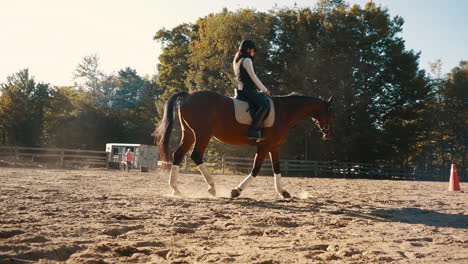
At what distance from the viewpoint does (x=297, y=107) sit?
842 centimetres

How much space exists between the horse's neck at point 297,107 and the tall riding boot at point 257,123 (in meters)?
0.85

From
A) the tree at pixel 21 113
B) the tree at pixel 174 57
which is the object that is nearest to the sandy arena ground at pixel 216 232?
the tree at pixel 174 57

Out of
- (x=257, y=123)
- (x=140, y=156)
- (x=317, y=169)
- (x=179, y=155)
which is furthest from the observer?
(x=317, y=169)

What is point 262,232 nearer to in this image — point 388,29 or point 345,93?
point 345,93

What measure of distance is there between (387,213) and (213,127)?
3438mm

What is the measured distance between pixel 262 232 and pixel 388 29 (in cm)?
3336

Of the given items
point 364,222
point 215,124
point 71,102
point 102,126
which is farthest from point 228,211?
point 71,102

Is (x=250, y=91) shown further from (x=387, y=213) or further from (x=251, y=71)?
(x=387, y=213)

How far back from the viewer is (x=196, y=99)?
7.41m

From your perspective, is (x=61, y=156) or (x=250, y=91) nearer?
(x=250, y=91)

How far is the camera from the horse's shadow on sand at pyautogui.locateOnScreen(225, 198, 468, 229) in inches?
209

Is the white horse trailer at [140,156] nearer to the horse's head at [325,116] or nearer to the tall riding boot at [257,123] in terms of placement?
the horse's head at [325,116]

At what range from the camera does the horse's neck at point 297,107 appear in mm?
8273

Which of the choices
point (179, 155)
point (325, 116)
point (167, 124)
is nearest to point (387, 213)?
point (325, 116)
